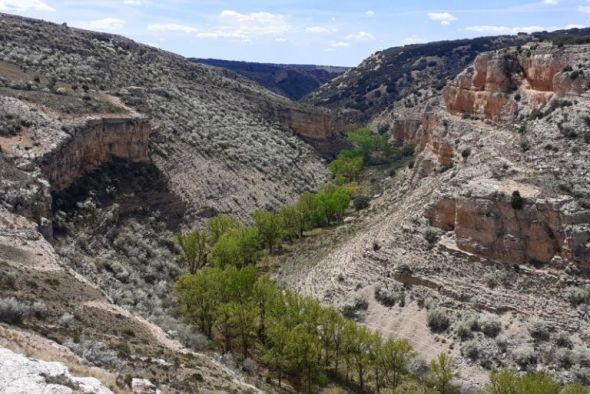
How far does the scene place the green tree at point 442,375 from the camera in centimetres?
3179

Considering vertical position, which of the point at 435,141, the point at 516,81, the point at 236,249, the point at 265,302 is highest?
the point at 516,81

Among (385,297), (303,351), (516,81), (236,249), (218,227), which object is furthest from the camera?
(516,81)

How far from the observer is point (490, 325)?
36000 millimetres

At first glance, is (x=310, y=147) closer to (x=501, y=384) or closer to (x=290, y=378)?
(x=290, y=378)

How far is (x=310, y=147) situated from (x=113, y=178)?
144 feet

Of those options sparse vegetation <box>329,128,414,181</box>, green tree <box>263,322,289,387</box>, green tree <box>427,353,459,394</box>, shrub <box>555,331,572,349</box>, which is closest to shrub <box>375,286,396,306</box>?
green tree <box>427,353,459,394</box>

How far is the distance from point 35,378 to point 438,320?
27.3 metres

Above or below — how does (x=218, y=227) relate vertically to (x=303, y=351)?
above

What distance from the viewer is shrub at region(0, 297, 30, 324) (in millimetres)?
19703

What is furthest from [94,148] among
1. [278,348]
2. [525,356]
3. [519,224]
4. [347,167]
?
[347,167]

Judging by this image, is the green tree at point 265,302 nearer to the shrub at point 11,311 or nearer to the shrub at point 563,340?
the shrub at point 563,340

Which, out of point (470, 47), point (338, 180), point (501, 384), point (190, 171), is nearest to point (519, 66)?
point (338, 180)

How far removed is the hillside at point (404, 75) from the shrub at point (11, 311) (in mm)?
108374

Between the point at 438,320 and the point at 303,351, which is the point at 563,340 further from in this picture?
the point at 303,351
